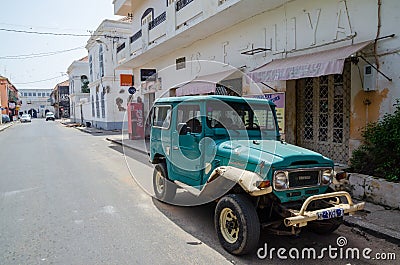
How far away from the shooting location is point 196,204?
19.6 ft

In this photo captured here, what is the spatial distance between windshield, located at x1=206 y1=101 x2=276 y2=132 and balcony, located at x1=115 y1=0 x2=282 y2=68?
475cm

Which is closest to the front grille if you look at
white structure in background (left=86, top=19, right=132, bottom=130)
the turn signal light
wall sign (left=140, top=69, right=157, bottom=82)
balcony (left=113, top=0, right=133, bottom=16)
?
the turn signal light

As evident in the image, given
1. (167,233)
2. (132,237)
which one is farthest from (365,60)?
(132,237)

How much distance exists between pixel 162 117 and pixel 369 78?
4423 mm

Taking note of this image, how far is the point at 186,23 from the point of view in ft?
40.8

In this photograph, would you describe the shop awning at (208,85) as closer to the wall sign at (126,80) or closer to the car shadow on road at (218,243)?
the car shadow on road at (218,243)

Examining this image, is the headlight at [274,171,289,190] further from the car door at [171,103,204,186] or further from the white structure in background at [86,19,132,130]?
the white structure in background at [86,19,132,130]

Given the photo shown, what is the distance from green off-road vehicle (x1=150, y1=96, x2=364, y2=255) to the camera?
376 centimetres

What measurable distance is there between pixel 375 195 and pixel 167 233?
3.75 metres

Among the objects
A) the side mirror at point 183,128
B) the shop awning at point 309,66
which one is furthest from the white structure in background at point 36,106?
the side mirror at point 183,128

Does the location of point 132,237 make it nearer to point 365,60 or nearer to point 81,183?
point 81,183

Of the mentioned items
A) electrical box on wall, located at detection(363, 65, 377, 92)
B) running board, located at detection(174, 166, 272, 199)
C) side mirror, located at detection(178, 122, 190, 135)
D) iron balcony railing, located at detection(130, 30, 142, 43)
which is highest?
iron balcony railing, located at detection(130, 30, 142, 43)

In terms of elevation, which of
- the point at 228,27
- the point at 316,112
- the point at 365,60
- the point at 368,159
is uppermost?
the point at 228,27

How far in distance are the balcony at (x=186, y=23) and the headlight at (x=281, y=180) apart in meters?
6.32
